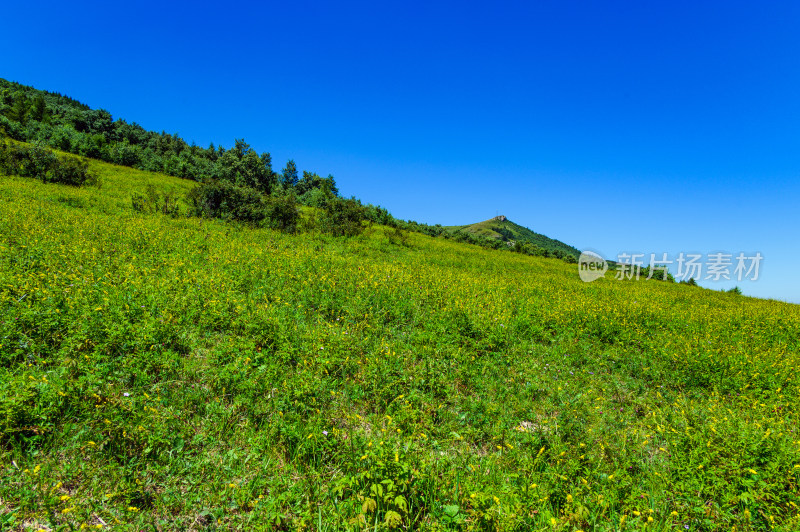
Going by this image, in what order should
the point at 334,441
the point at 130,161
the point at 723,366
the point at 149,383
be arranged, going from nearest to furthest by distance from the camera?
1. the point at 334,441
2. the point at 149,383
3. the point at 723,366
4. the point at 130,161

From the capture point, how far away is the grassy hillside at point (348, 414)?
289 cm

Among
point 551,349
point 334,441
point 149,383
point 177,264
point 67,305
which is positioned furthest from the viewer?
point 177,264

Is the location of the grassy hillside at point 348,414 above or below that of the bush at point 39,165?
below

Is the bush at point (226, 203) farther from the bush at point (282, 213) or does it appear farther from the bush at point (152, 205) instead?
the bush at point (152, 205)

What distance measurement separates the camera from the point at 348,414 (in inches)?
162

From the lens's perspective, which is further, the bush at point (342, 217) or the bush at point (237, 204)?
the bush at point (342, 217)

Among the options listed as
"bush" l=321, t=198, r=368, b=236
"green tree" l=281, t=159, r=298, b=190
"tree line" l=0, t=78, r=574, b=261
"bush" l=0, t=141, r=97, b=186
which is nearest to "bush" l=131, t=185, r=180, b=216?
"tree line" l=0, t=78, r=574, b=261

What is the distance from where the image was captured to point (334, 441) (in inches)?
139

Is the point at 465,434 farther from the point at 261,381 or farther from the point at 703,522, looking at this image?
the point at 261,381

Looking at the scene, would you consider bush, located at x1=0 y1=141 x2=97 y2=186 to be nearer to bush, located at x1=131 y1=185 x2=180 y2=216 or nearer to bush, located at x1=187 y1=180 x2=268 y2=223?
bush, located at x1=131 y1=185 x2=180 y2=216

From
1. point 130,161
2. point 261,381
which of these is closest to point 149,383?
point 261,381

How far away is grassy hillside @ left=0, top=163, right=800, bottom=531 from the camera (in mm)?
2889

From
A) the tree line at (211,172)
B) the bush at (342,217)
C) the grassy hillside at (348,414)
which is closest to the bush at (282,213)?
the tree line at (211,172)

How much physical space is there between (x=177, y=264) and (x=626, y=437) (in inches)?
382
